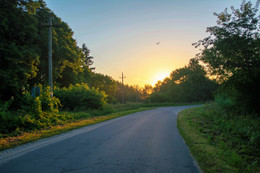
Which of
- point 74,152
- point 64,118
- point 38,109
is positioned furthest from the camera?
point 64,118

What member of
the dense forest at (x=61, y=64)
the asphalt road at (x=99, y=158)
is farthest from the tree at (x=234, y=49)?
the asphalt road at (x=99, y=158)

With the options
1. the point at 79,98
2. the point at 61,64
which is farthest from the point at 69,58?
the point at 79,98

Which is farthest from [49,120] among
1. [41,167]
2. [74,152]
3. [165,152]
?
[165,152]

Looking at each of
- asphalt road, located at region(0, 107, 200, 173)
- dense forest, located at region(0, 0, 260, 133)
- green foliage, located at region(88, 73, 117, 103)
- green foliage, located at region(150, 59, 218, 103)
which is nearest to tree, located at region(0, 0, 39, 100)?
dense forest, located at region(0, 0, 260, 133)

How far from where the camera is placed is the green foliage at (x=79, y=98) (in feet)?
70.5

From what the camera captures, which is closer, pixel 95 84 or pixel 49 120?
pixel 49 120

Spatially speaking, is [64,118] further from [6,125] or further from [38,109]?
[6,125]

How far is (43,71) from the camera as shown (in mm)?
24141

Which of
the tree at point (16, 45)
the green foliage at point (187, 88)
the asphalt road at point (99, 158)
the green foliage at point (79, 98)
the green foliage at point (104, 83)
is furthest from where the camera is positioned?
the green foliage at point (187, 88)

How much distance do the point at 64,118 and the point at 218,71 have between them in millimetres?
12468

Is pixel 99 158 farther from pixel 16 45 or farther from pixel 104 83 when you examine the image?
pixel 104 83

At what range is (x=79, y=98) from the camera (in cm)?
2216

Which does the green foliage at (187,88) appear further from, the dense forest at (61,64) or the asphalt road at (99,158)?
the asphalt road at (99,158)

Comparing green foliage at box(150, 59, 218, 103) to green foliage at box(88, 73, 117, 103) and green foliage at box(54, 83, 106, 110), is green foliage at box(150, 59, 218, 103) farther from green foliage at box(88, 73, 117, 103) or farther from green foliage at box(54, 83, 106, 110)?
green foliage at box(54, 83, 106, 110)
